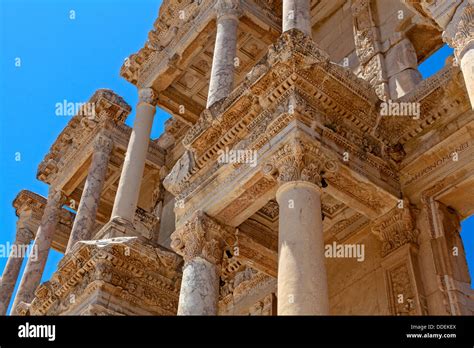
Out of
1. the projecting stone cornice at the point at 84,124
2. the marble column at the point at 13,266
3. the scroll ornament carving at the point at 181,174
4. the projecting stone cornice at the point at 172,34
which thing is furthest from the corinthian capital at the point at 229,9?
the marble column at the point at 13,266

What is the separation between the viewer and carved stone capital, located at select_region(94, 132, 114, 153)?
67.8 ft

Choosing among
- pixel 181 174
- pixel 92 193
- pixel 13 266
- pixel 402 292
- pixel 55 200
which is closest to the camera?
pixel 402 292

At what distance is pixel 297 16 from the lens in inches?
527

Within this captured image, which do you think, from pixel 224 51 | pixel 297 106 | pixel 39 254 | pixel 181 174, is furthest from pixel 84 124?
pixel 297 106

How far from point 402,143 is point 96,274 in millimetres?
7358

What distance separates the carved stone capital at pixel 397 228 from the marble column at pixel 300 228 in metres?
1.84

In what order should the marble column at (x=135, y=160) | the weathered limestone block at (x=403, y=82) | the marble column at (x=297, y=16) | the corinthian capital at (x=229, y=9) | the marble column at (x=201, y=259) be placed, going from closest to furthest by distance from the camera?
the marble column at (x=201, y=259) < the marble column at (x=297, y=16) < the weathered limestone block at (x=403, y=82) < the corinthian capital at (x=229, y=9) < the marble column at (x=135, y=160)

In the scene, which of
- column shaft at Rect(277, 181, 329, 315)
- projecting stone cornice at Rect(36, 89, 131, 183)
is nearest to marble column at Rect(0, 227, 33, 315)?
projecting stone cornice at Rect(36, 89, 131, 183)

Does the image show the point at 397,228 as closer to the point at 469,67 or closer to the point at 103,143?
the point at 469,67

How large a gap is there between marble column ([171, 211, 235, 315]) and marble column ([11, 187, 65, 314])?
28.6ft

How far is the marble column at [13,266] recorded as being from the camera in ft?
71.8

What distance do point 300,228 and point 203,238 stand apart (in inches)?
102

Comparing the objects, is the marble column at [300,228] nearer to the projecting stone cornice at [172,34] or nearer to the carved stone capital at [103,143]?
the projecting stone cornice at [172,34]
